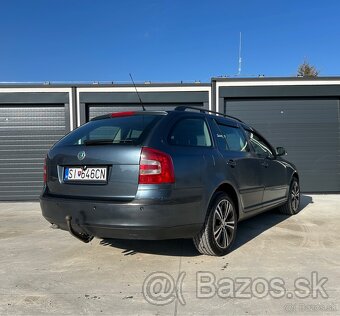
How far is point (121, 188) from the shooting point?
381 cm

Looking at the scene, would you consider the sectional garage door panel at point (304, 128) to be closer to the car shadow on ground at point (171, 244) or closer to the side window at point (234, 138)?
the car shadow on ground at point (171, 244)

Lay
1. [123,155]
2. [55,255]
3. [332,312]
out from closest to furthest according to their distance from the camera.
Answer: [332,312], [123,155], [55,255]

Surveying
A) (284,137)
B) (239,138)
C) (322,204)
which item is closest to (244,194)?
(239,138)

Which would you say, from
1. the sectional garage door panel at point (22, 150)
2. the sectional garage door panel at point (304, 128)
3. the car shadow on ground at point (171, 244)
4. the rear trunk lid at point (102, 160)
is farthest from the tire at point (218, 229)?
the sectional garage door panel at point (22, 150)

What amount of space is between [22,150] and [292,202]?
720 cm

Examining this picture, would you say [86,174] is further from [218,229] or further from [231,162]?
[231,162]

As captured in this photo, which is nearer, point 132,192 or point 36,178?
point 132,192

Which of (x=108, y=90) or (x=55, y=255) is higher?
(x=108, y=90)

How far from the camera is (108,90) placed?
10.8 meters

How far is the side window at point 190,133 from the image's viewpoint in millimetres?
4148

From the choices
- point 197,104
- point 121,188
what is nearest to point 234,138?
point 121,188

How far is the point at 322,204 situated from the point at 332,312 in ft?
20.1

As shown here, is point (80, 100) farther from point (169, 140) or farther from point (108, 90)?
point (169, 140)

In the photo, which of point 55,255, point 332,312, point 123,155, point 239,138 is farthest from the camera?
point 239,138
